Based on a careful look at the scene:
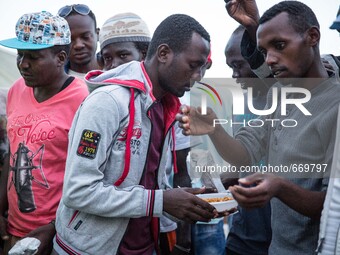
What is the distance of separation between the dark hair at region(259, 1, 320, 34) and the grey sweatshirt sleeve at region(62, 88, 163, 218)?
0.77 metres

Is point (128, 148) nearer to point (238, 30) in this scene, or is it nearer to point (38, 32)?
point (38, 32)

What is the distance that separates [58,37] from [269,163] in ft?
4.39

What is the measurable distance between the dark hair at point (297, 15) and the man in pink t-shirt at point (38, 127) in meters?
1.08

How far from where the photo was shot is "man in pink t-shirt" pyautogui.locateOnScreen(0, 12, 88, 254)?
2.75m

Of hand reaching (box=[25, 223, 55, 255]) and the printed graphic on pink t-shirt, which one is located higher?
the printed graphic on pink t-shirt

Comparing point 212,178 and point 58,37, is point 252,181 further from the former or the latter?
point 58,37

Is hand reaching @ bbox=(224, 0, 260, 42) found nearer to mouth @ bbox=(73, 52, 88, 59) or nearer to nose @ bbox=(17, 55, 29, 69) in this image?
nose @ bbox=(17, 55, 29, 69)

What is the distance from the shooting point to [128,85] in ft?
7.65

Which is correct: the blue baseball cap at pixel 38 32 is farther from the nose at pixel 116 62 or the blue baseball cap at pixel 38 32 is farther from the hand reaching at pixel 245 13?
the hand reaching at pixel 245 13

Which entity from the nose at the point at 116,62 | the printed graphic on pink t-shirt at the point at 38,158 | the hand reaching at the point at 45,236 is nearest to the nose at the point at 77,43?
the nose at the point at 116,62

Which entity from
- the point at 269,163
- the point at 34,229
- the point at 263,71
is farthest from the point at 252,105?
the point at 34,229

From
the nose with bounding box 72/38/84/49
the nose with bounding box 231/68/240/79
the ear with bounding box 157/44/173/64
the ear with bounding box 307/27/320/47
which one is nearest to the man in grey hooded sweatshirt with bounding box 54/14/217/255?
the ear with bounding box 157/44/173/64

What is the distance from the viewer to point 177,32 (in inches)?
101

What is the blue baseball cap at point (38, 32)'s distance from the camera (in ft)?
9.65
